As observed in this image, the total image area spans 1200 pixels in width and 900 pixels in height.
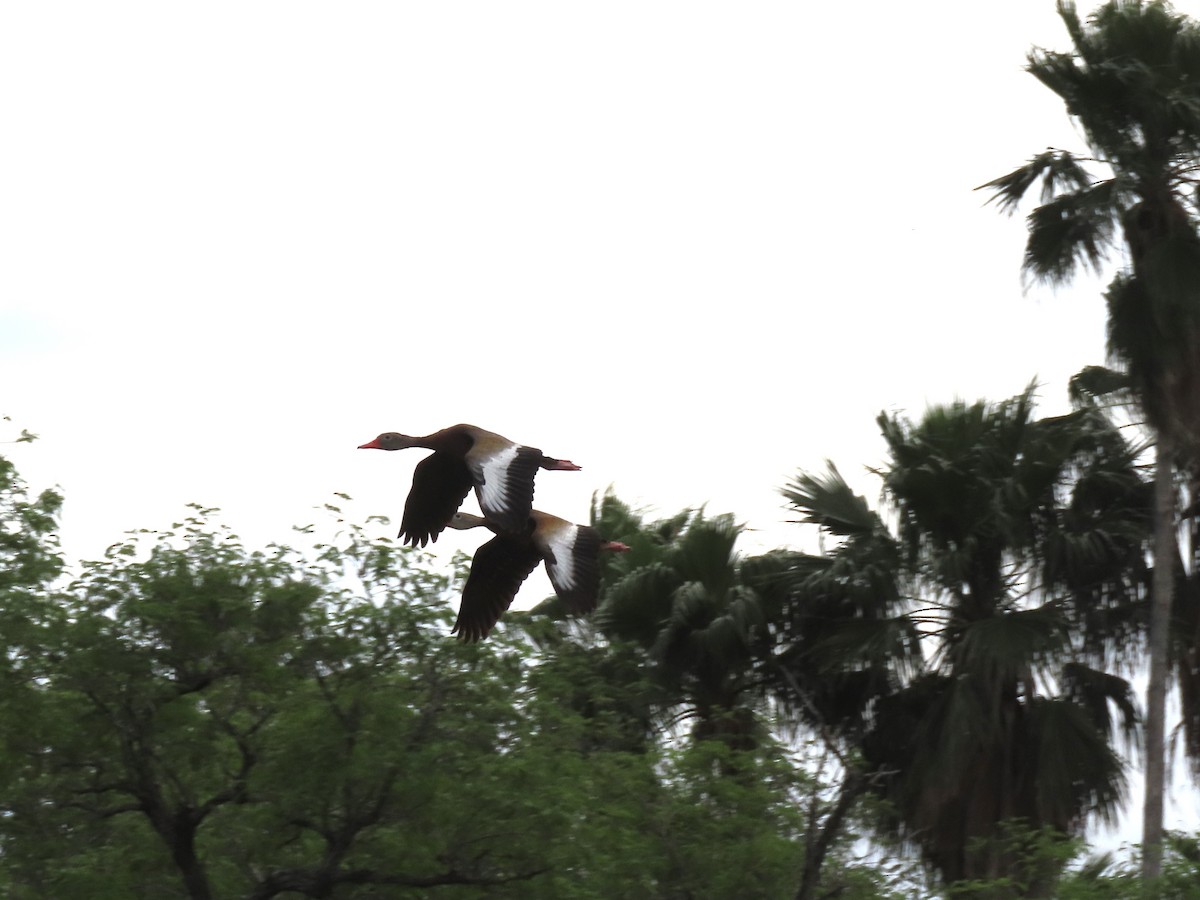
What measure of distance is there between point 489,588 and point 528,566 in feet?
0.92

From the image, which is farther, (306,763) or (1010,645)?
A: (1010,645)

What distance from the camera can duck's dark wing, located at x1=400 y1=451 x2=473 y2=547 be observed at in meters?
11.8

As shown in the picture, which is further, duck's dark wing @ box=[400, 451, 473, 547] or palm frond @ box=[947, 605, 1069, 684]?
palm frond @ box=[947, 605, 1069, 684]

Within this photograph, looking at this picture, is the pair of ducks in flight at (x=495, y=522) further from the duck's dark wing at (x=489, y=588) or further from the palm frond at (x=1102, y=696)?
the palm frond at (x=1102, y=696)

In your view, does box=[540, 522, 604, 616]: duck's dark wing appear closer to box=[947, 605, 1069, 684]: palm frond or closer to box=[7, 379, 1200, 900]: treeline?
box=[7, 379, 1200, 900]: treeline

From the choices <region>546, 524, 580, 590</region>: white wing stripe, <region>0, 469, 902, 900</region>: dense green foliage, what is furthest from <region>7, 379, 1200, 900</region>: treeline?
<region>546, 524, 580, 590</region>: white wing stripe

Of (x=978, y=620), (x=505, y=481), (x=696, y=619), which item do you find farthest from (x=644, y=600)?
(x=505, y=481)

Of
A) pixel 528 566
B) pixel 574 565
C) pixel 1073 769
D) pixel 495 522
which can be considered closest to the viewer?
pixel 495 522

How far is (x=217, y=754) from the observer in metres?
13.2

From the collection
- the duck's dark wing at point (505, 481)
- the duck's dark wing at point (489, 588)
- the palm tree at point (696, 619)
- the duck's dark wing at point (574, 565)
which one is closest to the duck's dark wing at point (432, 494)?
the duck's dark wing at point (489, 588)

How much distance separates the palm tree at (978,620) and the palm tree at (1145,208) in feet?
1.50

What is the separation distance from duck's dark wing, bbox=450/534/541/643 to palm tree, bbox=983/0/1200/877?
4.78m

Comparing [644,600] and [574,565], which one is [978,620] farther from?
[574,565]

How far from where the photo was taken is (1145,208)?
15.7 metres
